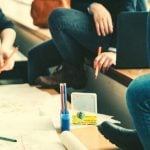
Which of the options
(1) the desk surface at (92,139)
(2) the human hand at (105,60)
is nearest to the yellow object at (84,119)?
(1) the desk surface at (92,139)

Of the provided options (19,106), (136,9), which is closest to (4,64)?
(19,106)

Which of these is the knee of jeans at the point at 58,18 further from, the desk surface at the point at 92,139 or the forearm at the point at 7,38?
the desk surface at the point at 92,139

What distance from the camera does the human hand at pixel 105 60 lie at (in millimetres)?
1581

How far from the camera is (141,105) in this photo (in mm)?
957

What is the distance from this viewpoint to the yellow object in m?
1.36

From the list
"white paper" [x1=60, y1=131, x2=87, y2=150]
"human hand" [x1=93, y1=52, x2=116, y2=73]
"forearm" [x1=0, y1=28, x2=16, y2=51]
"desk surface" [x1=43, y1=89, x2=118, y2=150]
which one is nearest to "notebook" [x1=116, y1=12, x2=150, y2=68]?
"human hand" [x1=93, y1=52, x2=116, y2=73]

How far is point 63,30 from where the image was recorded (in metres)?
1.65

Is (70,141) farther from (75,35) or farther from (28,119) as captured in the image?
(75,35)

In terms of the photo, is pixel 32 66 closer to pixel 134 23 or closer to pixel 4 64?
pixel 4 64

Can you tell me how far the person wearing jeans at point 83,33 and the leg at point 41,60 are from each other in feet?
0.54

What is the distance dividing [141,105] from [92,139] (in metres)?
0.32

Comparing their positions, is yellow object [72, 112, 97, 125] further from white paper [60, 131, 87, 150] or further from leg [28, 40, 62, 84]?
leg [28, 40, 62, 84]

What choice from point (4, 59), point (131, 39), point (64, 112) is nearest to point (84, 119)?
point (64, 112)

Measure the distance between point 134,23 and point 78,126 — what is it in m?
0.45
